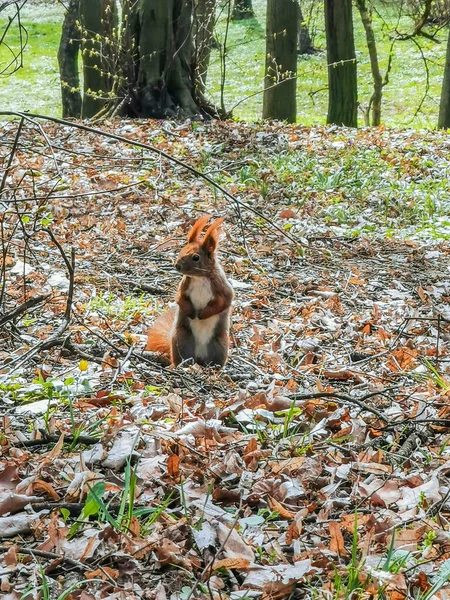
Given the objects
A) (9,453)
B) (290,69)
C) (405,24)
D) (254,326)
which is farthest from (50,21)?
(9,453)

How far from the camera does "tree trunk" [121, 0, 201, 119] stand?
40.0 feet

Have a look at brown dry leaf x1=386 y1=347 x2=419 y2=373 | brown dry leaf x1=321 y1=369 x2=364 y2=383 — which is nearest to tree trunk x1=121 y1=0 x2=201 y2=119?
brown dry leaf x1=386 y1=347 x2=419 y2=373

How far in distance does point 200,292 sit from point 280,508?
2.37m

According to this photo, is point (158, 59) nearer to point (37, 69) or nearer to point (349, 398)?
point (349, 398)

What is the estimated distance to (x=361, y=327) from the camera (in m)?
6.05

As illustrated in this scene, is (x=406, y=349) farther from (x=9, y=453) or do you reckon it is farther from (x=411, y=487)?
(x=9, y=453)

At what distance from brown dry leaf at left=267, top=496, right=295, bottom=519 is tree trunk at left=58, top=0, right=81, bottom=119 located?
14698mm

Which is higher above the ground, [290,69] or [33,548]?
[290,69]

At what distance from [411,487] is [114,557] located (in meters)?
1.27

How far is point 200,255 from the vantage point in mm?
5121

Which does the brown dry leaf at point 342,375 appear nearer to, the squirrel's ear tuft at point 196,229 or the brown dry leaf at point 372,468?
the squirrel's ear tuft at point 196,229

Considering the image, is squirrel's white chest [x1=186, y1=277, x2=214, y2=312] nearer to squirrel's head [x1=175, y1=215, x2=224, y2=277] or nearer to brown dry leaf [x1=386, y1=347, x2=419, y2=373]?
squirrel's head [x1=175, y1=215, x2=224, y2=277]

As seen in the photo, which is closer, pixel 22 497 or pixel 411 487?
pixel 22 497

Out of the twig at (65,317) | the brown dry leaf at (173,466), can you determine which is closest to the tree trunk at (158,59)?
the twig at (65,317)
